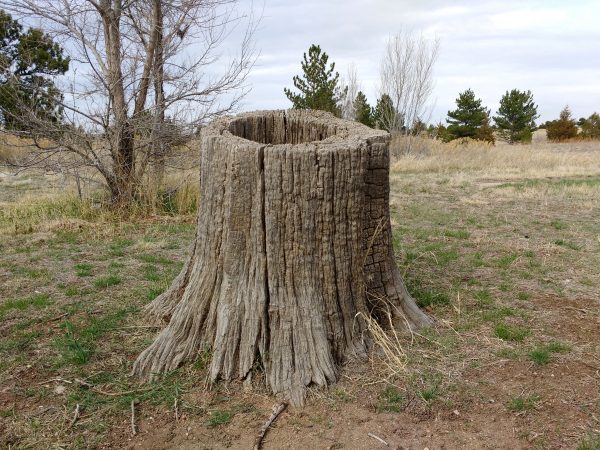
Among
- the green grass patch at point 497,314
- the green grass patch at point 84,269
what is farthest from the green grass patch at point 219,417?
the green grass patch at point 84,269

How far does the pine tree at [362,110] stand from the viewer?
87.2 feet

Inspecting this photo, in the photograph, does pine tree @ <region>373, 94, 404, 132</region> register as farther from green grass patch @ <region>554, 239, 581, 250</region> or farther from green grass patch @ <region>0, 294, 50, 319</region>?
green grass patch @ <region>0, 294, 50, 319</region>

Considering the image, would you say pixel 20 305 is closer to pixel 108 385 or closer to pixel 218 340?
pixel 108 385

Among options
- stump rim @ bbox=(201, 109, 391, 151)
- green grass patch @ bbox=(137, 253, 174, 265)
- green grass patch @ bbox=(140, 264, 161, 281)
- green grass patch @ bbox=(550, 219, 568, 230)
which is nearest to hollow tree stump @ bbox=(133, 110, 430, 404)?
stump rim @ bbox=(201, 109, 391, 151)

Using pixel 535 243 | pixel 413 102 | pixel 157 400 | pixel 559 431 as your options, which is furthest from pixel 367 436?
pixel 413 102

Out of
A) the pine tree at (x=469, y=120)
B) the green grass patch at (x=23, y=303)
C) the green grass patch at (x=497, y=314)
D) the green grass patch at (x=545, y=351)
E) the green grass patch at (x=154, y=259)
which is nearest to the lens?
the green grass patch at (x=545, y=351)

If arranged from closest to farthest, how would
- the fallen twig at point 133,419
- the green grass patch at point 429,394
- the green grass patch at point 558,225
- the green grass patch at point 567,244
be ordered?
1. the fallen twig at point 133,419
2. the green grass patch at point 429,394
3. the green grass patch at point 567,244
4. the green grass patch at point 558,225

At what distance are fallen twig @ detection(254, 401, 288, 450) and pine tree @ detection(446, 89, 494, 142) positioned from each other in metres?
32.6

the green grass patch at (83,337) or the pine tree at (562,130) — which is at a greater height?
the pine tree at (562,130)

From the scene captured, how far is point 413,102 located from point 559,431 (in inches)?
1031

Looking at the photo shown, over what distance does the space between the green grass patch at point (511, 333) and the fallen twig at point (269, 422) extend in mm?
1678

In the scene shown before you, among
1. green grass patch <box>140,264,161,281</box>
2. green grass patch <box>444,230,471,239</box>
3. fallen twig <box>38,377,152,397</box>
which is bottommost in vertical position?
fallen twig <box>38,377,152,397</box>

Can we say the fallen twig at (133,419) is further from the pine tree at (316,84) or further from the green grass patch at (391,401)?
the pine tree at (316,84)

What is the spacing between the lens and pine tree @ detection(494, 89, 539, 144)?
36.4 m
